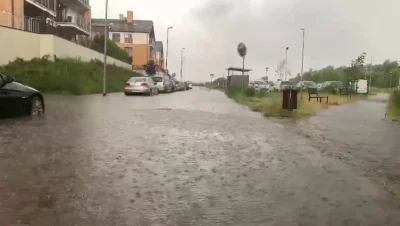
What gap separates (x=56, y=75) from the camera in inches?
1264

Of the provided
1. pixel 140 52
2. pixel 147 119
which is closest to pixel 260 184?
pixel 147 119

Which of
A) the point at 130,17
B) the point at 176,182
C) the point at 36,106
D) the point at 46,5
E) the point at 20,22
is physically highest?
the point at 130,17

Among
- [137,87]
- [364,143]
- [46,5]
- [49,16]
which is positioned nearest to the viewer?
[364,143]

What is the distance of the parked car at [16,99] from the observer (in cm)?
1293

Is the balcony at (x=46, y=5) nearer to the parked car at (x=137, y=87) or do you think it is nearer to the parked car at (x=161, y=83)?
the parked car at (x=161, y=83)

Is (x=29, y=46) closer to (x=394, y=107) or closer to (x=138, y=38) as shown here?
(x=394, y=107)

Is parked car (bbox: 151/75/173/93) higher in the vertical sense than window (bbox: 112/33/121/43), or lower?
lower

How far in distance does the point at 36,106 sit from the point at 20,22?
22.8 m

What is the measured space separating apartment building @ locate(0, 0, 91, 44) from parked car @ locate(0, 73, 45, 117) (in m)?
20.1

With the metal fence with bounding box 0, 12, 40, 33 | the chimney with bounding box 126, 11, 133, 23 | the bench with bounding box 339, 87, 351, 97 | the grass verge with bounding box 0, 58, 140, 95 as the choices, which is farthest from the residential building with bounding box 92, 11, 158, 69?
the bench with bounding box 339, 87, 351, 97

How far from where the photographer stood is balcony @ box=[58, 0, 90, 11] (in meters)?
53.0

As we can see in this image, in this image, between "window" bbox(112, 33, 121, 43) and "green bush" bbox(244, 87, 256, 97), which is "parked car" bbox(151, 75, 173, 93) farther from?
"window" bbox(112, 33, 121, 43)

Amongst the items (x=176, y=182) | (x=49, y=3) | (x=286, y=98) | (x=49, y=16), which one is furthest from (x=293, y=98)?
(x=49, y=3)

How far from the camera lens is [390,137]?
11.9 metres
